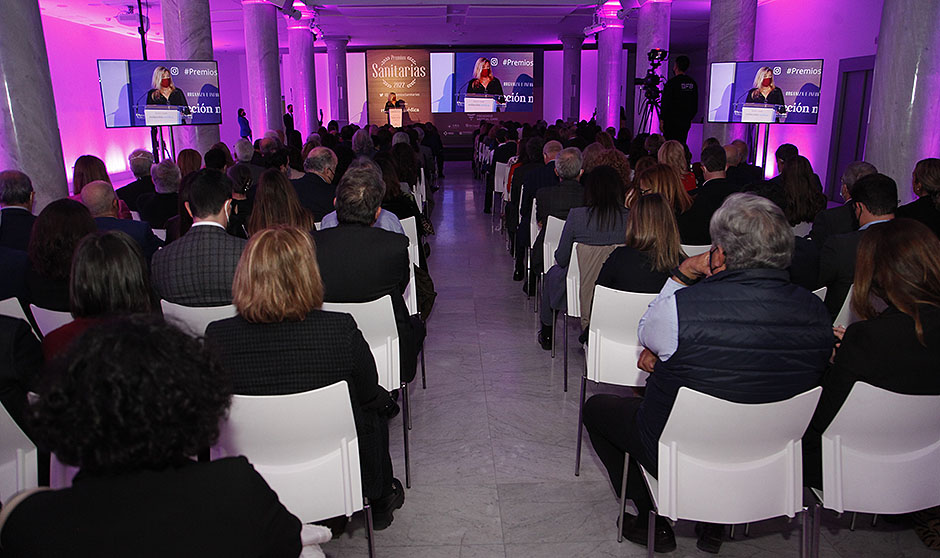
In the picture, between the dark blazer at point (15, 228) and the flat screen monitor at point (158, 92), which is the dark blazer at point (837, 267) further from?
the flat screen monitor at point (158, 92)

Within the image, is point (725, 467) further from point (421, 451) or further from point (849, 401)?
point (421, 451)

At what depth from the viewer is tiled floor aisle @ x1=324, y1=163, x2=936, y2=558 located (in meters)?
3.05

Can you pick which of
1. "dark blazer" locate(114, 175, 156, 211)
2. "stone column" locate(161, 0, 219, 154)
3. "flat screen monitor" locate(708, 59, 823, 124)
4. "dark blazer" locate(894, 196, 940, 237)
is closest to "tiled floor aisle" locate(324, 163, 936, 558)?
"dark blazer" locate(894, 196, 940, 237)

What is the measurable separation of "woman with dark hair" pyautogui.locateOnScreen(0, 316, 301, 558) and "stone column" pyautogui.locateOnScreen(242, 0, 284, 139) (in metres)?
13.0

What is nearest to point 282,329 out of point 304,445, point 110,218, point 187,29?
point 304,445

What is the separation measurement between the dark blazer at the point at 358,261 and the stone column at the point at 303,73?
16440 mm

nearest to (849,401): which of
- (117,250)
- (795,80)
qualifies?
(117,250)

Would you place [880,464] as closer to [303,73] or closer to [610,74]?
[610,74]

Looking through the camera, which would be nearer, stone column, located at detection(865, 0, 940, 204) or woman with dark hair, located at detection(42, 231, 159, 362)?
woman with dark hair, located at detection(42, 231, 159, 362)

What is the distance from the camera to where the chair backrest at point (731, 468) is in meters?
2.36

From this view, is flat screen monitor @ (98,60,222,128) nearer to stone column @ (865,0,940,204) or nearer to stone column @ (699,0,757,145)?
stone column @ (699,0,757,145)

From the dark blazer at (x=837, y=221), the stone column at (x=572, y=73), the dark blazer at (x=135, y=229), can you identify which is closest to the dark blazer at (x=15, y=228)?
the dark blazer at (x=135, y=229)

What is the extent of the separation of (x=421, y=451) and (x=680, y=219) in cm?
267

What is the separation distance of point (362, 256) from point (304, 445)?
4.45 feet
